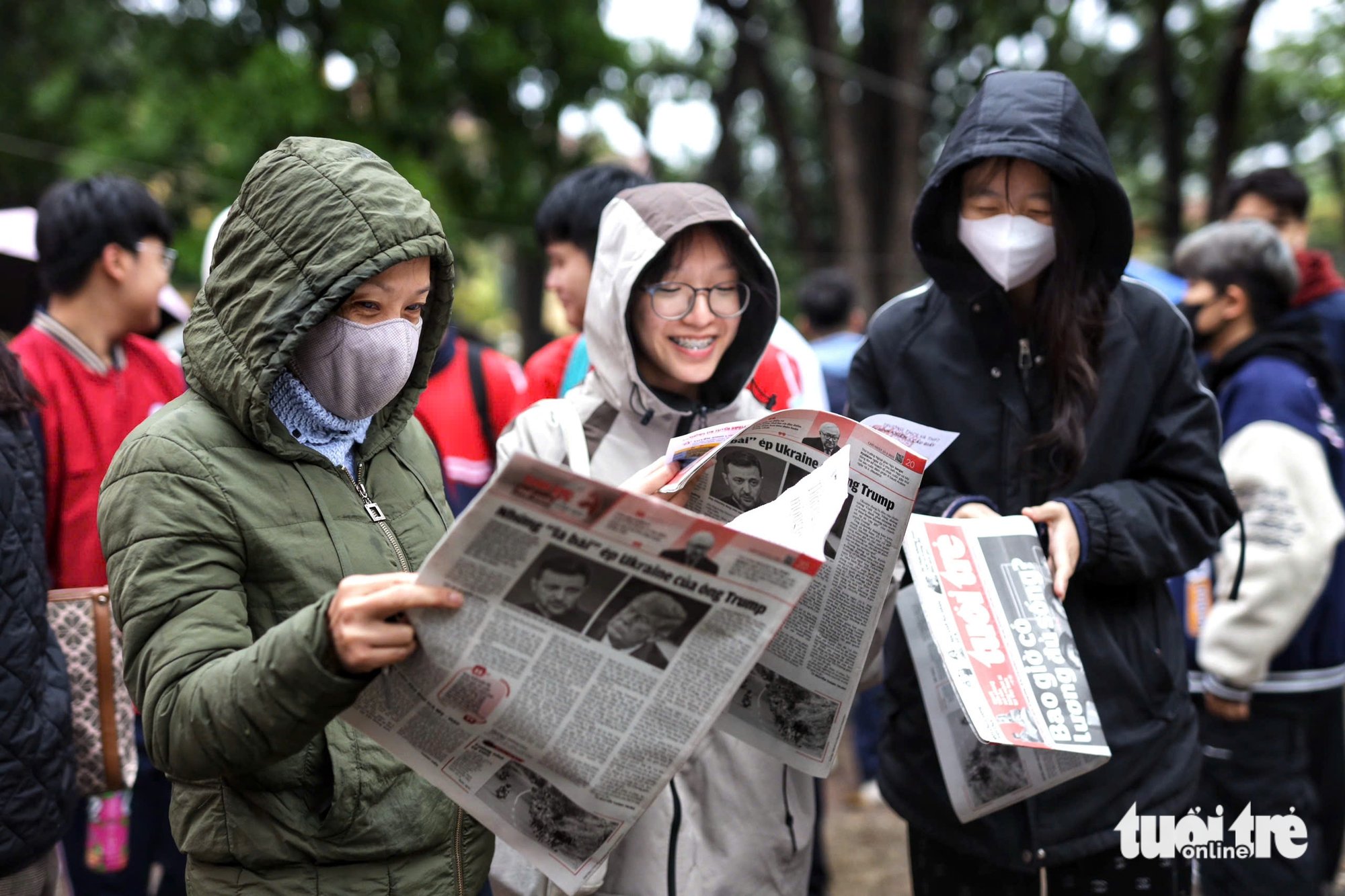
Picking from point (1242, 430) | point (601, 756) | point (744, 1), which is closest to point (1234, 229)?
point (1242, 430)

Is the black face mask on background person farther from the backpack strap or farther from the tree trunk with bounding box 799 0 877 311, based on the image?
the tree trunk with bounding box 799 0 877 311

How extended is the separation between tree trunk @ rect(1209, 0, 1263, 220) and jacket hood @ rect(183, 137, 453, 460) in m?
11.8

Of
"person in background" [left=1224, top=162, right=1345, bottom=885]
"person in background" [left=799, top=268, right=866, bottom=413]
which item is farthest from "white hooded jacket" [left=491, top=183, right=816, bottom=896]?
"person in background" [left=799, top=268, right=866, bottom=413]

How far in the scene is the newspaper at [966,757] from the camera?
218 cm

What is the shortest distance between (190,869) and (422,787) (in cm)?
38

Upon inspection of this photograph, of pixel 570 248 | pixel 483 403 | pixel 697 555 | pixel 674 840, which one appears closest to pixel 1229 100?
pixel 570 248

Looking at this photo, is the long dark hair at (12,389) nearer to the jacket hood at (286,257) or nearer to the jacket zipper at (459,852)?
the jacket hood at (286,257)

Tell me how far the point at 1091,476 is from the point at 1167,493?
15 cm

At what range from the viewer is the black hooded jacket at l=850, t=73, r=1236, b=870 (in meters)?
2.32

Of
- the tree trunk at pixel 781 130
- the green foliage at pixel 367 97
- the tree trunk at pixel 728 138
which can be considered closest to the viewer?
the green foliage at pixel 367 97

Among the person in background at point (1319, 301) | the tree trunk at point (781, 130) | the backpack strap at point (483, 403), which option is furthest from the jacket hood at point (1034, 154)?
the tree trunk at point (781, 130)

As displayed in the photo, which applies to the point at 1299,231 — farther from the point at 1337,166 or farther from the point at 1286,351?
the point at 1337,166

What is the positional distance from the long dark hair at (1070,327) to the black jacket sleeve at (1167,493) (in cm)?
10

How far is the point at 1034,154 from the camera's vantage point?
2355 millimetres
